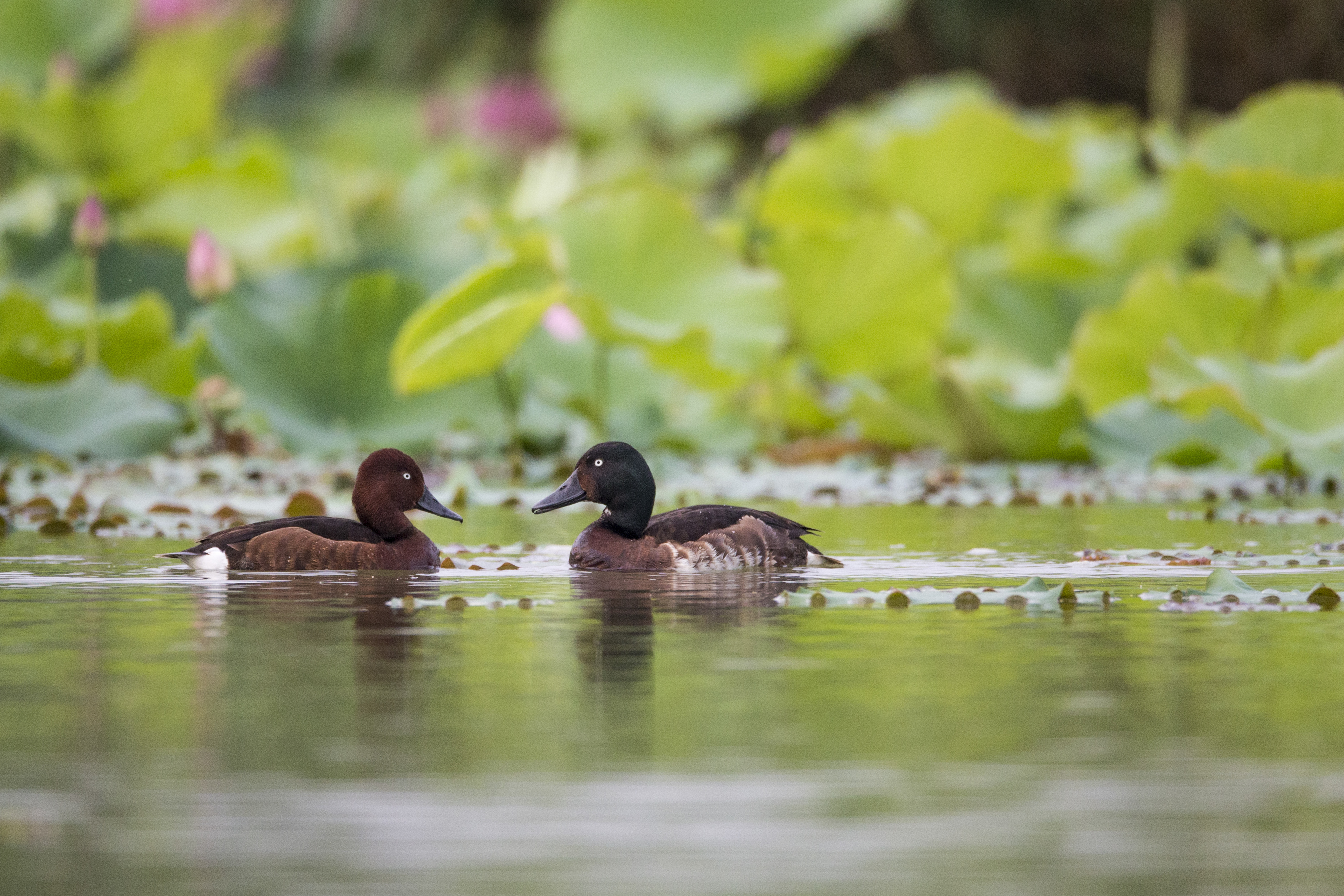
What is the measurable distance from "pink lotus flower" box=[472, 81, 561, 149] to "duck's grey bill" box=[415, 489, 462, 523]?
11.6 m

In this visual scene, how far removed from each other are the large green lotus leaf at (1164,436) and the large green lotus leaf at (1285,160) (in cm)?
67

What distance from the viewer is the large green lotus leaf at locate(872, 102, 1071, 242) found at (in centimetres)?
845

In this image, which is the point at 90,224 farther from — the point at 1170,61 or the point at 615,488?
the point at 1170,61

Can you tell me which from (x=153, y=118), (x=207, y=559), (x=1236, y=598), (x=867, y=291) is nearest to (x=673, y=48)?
(x=153, y=118)

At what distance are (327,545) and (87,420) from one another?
2521mm

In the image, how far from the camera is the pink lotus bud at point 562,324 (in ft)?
25.2

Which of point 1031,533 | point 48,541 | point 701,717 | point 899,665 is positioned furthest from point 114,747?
point 1031,533

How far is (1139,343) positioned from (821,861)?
512 centimetres

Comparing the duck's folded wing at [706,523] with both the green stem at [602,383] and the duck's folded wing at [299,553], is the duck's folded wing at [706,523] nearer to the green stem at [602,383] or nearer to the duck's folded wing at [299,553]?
the duck's folded wing at [299,553]

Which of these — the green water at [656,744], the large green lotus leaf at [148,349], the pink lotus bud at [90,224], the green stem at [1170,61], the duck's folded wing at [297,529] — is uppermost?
the green stem at [1170,61]

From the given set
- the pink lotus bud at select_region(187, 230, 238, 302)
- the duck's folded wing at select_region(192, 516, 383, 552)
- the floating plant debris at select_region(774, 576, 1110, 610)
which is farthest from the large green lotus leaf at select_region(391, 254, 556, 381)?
the floating plant debris at select_region(774, 576, 1110, 610)

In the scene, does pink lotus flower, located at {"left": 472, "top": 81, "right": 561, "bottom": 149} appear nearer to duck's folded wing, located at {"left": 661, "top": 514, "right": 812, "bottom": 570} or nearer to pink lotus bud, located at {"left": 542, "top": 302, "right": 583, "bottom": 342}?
pink lotus bud, located at {"left": 542, "top": 302, "right": 583, "bottom": 342}

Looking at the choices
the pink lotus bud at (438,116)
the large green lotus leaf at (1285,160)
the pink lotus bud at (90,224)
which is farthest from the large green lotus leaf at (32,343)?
the pink lotus bud at (438,116)

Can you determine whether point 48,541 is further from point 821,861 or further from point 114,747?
point 821,861
